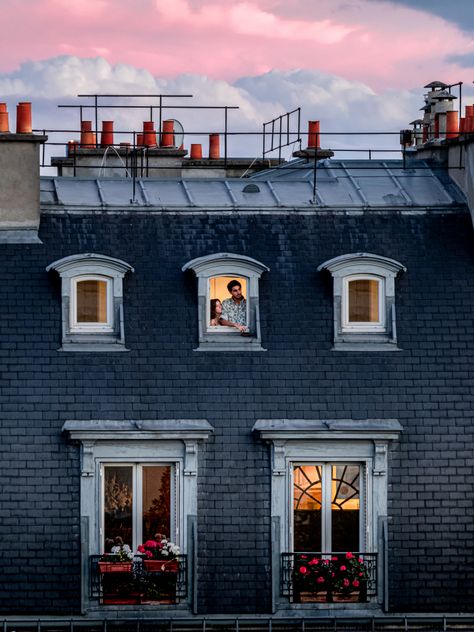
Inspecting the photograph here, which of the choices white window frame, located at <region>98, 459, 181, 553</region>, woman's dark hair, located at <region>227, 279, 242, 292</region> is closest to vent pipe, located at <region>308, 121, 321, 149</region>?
woman's dark hair, located at <region>227, 279, 242, 292</region>

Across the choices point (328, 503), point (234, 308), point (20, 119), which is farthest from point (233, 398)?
point (20, 119)

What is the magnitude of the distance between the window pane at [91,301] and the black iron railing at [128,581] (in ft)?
17.2

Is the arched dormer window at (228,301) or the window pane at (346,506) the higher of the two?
the arched dormer window at (228,301)

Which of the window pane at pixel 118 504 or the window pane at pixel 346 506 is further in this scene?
the window pane at pixel 346 506

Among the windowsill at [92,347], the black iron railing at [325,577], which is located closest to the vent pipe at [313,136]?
the windowsill at [92,347]

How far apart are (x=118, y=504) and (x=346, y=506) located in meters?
4.79

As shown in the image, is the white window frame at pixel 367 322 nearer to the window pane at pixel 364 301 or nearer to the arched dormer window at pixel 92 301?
the window pane at pixel 364 301

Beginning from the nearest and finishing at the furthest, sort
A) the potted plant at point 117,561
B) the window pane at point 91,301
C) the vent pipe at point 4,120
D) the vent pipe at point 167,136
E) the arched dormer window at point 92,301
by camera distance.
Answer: the potted plant at point 117,561 < the arched dormer window at point 92,301 < the window pane at point 91,301 < the vent pipe at point 4,120 < the vent pipe at point 167,136

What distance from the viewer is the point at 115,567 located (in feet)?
110

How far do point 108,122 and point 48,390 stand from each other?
20593 millimetres

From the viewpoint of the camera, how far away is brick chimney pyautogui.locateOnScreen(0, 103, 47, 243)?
36406 mm

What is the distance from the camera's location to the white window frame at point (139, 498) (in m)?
33.9

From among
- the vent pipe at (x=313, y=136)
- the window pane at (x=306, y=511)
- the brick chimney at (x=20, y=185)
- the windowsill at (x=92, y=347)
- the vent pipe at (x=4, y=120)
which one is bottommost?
the window pane at (x=306, y=511)

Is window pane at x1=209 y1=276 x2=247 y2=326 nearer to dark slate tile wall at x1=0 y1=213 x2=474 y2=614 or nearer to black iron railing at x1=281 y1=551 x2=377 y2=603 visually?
dark slate tile wall at x1=0 y1=213 x2=474 y2=614
